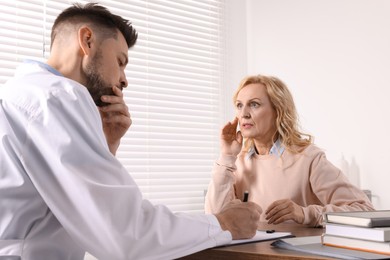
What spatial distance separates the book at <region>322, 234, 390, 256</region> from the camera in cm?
120

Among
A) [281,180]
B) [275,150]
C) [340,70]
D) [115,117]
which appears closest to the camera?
[115,117]

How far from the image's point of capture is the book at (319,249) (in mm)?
1185

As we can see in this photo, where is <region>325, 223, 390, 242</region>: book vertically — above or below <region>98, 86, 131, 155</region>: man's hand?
below

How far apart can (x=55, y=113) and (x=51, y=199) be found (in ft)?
0.62

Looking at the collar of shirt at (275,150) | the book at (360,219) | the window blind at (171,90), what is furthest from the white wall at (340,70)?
the book at (360,219)

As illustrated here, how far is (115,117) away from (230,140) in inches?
35.2

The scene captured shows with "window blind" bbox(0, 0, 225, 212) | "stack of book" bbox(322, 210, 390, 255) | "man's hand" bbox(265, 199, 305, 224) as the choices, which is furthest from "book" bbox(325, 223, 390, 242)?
"window blind" bbox(0, 0, 225, 212)

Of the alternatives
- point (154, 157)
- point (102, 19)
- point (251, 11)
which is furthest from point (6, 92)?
point (251, 11)

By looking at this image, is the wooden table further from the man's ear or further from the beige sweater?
the beige sweater

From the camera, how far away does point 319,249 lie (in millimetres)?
1288

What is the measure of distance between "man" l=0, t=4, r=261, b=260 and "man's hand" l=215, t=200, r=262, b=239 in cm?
3

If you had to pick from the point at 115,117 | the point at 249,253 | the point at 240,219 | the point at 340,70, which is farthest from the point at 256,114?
the point at 249,253

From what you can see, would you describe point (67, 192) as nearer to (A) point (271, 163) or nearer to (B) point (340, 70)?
(A) point (271, 163)

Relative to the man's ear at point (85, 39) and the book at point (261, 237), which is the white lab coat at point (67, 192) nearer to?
the book at point (261, 237)
